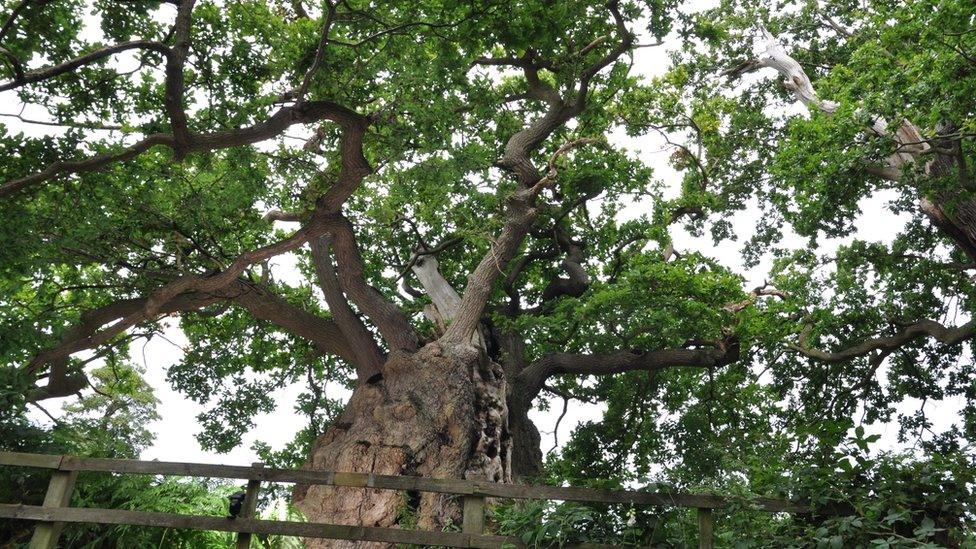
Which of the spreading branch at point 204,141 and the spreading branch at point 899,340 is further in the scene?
the spreading branch at point 899,340

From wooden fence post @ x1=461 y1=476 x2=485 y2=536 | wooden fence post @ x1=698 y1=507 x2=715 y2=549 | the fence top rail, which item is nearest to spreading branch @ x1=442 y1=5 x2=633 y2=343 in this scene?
the fence top rail

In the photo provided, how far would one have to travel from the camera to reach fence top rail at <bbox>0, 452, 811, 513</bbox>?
4.88m

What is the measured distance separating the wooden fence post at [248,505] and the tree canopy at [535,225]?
1.96 m

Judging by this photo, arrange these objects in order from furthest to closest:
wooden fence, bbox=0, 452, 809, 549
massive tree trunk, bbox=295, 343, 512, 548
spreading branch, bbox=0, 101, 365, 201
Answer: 1. massive tree trunk, bbox=295, 343, 512, 548
2. spreading branch, bbox=0, 101, 365, 201
3. wooden fence, bbox=0, 452, 809, 549

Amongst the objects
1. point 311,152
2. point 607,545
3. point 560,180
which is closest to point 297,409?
point 311,152

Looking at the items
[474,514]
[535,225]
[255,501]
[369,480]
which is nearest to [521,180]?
[535,225]

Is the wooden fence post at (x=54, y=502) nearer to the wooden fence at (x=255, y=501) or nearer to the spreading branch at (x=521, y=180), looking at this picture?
the wooden fence at (x=255, y=501)

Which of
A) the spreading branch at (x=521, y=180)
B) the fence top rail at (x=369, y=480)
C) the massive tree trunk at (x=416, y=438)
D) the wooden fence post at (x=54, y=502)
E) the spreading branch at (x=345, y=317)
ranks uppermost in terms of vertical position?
the spreading branch at (x=521, y=180)

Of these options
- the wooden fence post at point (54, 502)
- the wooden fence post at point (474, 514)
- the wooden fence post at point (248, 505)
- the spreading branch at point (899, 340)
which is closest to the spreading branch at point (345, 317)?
the wooden fence post at point (248, 505)

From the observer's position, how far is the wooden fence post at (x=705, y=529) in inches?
188

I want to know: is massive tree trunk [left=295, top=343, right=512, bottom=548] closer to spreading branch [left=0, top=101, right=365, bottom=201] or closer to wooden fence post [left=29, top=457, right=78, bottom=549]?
wooden fence post [left=29, top=457, right=78, bottom=549]

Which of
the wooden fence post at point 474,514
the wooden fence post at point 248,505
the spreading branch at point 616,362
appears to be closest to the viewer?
the wooden fence post at point 474,514

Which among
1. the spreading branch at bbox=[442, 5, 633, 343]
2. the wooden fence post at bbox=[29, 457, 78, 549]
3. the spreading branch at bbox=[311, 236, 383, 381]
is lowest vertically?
the wooden fence post at bbox=[29, 457, 78, 549]

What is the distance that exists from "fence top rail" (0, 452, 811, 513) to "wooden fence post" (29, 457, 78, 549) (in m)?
0.08
